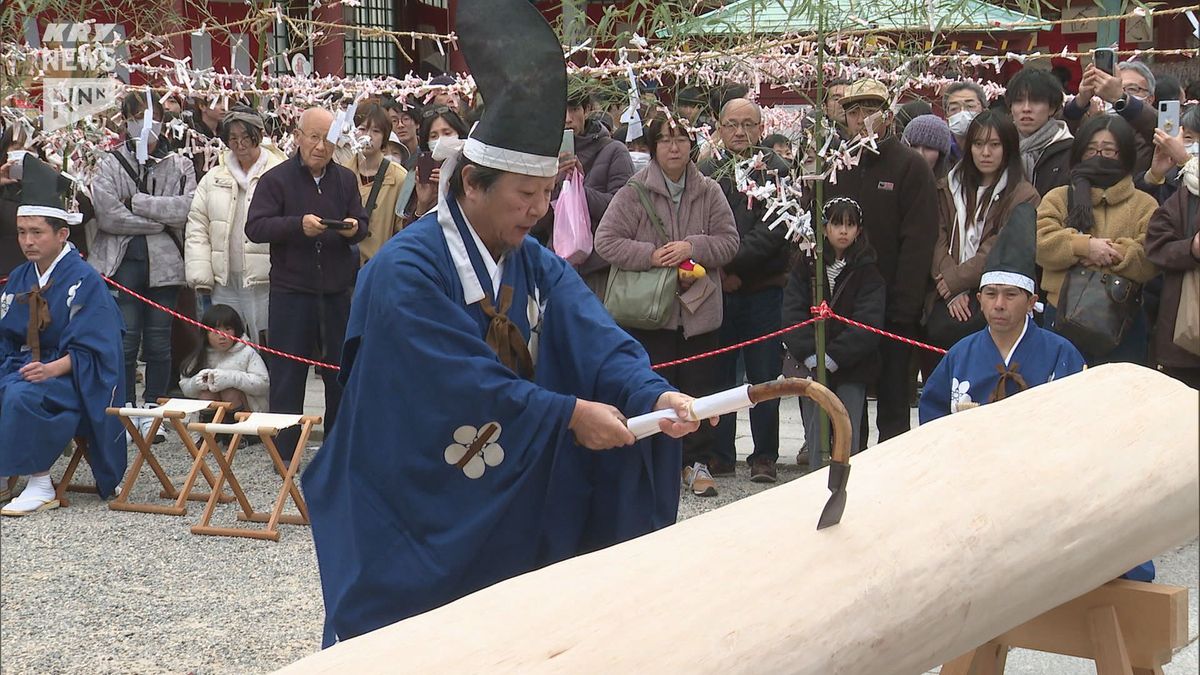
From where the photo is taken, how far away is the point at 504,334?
3.36m

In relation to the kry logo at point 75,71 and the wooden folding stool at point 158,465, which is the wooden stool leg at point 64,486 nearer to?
the wooden folding stool at point 158,465

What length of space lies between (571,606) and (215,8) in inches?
571

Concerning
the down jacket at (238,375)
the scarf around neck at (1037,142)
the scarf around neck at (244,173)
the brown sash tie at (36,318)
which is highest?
the scarf around neck at (1037,142)

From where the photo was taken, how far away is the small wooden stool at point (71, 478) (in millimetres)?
6613

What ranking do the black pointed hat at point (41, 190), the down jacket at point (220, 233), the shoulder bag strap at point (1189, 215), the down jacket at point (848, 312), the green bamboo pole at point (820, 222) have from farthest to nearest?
the down jacket at point (220, 233), the black pointed hat at point (41, 190), the down jacket at point (848, 312), the shoulder bag strap at point (1189, 215), the green bamboo pole at point (820, 222)

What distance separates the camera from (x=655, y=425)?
305cm

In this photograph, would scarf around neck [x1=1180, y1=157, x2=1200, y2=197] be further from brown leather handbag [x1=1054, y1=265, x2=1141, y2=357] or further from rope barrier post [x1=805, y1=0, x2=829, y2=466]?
rope barrier post [x1=805, y1=0, x2=829, y2=466]

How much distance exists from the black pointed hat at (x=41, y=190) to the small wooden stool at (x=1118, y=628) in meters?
5.09

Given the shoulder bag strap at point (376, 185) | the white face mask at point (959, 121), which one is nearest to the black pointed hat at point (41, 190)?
the shoulder bag strap at point (376, 185)

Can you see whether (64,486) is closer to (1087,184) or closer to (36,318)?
(36,318)

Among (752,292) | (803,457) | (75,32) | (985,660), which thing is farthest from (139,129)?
(985,660)

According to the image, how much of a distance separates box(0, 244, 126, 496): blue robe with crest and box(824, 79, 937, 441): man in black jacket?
12.1ft

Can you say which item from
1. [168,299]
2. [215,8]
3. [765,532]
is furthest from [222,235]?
[215,8]

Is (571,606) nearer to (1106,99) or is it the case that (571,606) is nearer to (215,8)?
(1106,99)
